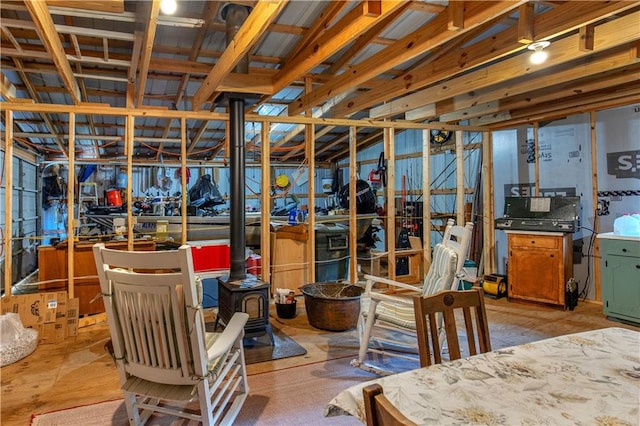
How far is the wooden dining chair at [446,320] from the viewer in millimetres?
1538

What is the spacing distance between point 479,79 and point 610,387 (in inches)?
128

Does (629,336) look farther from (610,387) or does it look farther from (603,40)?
(603,40)

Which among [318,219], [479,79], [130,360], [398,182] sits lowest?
[130,360]

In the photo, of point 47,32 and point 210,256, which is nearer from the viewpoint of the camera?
point 47,32

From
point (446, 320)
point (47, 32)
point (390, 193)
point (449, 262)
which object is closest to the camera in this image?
point (446, 320)

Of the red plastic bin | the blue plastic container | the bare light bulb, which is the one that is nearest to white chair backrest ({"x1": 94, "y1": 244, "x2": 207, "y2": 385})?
the red plastic bin

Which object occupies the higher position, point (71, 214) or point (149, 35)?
point (149, 35)

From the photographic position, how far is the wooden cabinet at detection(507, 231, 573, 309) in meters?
4.65

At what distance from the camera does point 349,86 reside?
362 cm

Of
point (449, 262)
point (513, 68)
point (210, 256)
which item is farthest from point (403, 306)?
point (210, 256)

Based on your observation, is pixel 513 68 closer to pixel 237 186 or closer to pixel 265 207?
pixel 237 186

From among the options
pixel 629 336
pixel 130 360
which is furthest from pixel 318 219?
pixel 629 336

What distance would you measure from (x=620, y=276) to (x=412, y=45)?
11.0 ft

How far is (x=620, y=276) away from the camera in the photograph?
4.12 metres
